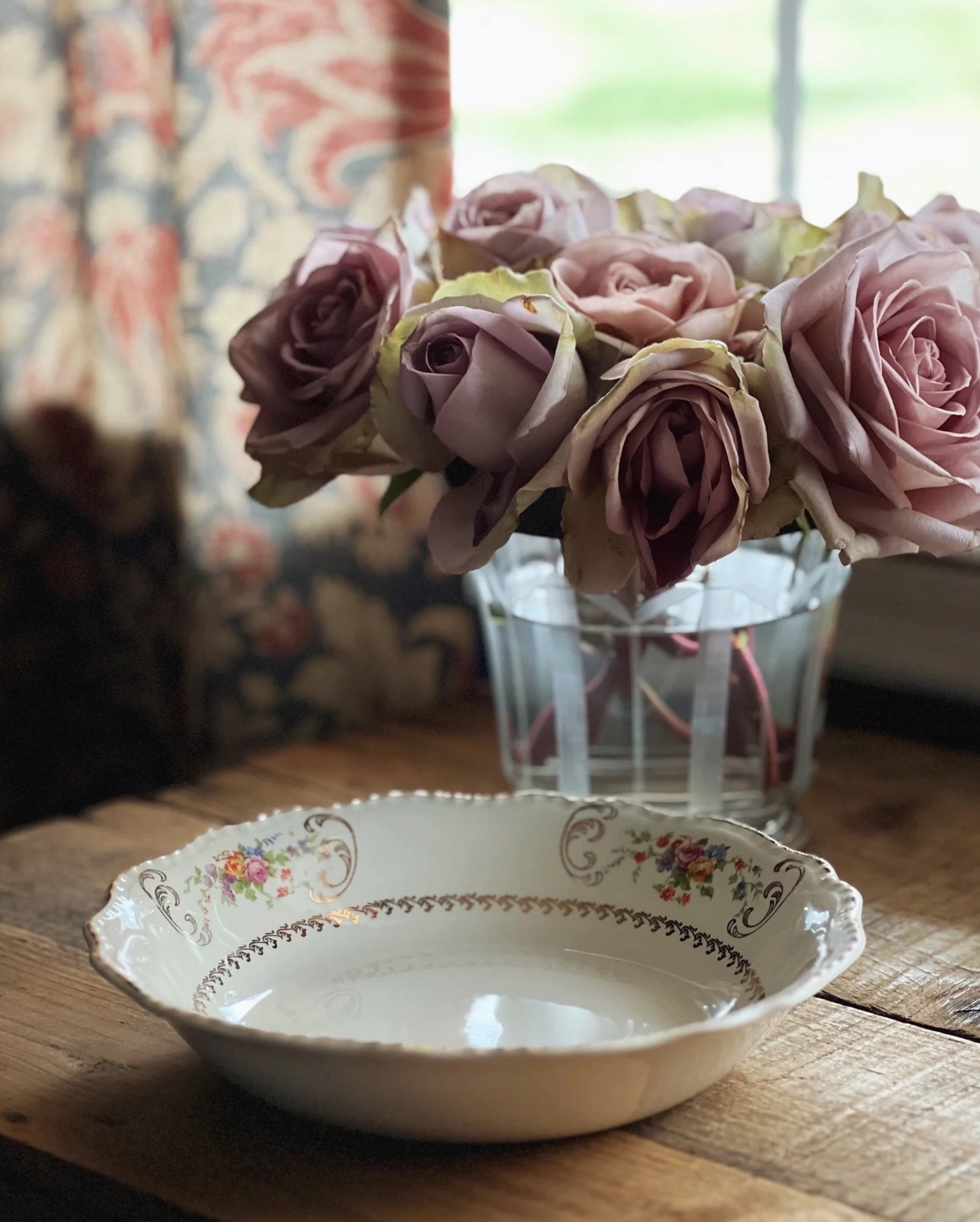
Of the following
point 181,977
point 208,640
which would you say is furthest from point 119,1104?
point 208,640

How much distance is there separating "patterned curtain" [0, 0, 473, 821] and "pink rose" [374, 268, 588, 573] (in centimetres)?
43

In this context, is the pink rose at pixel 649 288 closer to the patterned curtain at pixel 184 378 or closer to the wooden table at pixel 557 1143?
the wooden table at pixel 557 1143

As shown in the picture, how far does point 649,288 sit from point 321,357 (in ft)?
0.55

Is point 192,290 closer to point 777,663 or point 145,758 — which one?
point 145,758

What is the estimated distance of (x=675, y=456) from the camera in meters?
0.61

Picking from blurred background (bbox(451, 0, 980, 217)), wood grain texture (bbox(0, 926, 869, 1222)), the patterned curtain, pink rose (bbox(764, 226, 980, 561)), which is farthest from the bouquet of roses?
blurred background (bbox(451, 0, 980, 217))

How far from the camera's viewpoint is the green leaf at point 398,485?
759 millimetres

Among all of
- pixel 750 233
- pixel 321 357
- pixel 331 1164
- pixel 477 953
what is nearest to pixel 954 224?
pixel 750 233

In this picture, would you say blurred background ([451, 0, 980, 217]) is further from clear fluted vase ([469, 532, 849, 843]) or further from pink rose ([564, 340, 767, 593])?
pink rose ([564, 340, 767, 593])

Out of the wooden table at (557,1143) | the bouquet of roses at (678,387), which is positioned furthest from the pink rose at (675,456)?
the wooden table at (557,1143)

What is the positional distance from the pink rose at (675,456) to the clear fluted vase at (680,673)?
0.13m

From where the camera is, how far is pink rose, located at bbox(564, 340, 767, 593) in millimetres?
605

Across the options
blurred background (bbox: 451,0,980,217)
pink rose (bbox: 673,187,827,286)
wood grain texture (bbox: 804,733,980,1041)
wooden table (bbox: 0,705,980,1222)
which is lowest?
wood grain texture (bbox: 804,733,980,1041)

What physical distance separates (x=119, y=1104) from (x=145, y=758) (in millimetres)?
656
